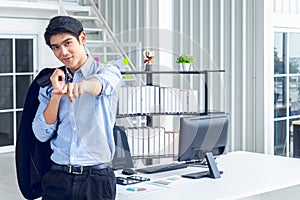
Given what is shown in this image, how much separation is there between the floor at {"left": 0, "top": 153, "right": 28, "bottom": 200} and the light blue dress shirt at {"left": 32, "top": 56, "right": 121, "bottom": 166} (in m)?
3.56

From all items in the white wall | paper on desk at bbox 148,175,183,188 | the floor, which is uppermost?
the white wall

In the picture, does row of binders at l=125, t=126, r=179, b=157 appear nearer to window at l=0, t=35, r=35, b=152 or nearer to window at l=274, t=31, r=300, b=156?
window at l=274, t=31, r=300, b=156

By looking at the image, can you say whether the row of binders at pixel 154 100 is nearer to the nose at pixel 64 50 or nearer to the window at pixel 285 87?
the nose at pixel 64 50

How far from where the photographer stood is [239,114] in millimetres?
7262

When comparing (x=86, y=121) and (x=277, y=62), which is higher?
(x=277, y=62)

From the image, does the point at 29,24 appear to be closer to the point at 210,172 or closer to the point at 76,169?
the point at 210,172

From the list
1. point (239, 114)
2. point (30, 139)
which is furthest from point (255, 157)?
point (239, 114)

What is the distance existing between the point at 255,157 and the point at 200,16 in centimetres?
309

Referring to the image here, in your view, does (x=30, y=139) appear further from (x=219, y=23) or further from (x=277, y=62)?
(x=277, y=62)

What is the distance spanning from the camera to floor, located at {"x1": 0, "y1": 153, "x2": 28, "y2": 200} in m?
5.90

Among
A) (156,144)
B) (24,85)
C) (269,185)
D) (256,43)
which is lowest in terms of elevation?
(269,185)

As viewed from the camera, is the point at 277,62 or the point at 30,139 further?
the point at 277,62

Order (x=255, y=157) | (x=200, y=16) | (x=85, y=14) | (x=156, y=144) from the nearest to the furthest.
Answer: (x=156, y=144) < (x=255, y=157) < (x=200, y=16) < (x=85, y=14)

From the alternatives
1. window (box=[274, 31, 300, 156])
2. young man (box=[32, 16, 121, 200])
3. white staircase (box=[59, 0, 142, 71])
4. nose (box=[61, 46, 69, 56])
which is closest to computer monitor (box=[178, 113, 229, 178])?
young man (box=[32, 16, 121, 200])
